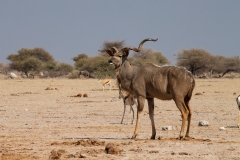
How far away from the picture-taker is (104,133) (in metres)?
14.7

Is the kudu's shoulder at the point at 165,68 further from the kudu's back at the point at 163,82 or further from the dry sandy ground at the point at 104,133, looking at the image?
the dry sandy ground at the point at 104,133

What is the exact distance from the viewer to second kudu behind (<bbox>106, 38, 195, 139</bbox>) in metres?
12.8

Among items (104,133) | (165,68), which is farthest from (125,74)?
(104,133)

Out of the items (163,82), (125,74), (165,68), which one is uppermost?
(165,68)

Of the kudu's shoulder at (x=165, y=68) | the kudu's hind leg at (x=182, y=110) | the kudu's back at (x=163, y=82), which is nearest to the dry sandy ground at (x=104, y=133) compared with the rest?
the kudu's hind leg at (x=182, y=110)

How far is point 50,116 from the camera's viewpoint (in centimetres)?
1972

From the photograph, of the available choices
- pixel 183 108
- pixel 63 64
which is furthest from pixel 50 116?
pixel 63 64

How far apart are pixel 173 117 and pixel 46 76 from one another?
48.0m

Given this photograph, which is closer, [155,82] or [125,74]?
[155,82]

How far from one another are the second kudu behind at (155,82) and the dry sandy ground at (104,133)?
0.80m

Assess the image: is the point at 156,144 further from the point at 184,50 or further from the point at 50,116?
the point at 184,50

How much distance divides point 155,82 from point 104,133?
238 centimetres

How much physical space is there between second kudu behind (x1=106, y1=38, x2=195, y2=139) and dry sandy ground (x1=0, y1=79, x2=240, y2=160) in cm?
80

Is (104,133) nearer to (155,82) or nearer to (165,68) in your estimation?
(155,82)
